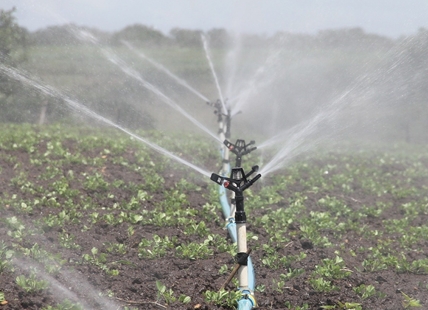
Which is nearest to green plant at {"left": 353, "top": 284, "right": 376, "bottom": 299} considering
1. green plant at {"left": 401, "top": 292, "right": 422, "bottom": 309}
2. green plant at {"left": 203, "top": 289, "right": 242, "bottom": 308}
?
green plant at {"left": 401, "top": 292, "right": 422, "bottom": 309}

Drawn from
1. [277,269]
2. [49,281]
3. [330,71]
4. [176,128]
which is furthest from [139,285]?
[330,71]

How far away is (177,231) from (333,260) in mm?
1757

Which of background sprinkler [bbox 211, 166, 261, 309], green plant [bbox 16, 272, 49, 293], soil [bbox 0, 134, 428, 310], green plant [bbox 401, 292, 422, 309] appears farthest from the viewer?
green plant [bbox 401, 292, 422, 309]

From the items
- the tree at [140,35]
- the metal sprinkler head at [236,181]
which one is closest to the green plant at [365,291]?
the metal sprinkler head at [236,181]

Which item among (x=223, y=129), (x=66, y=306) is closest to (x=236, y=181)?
(x=66, y=306)

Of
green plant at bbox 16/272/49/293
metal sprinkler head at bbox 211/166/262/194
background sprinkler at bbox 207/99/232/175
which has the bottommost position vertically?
green plant at bbox 16/272/49/293

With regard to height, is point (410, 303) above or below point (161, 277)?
below

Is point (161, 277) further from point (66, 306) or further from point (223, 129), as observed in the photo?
point (223, 129)

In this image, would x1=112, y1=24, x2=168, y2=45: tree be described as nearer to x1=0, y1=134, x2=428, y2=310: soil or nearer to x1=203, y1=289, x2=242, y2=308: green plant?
x1=0, y1=134, x2=428, y2=310: soil

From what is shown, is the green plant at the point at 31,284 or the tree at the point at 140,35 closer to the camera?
the green plant at the point at 31,284

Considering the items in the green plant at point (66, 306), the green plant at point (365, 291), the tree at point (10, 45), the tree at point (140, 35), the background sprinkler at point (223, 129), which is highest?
the tree at point (140, 35)

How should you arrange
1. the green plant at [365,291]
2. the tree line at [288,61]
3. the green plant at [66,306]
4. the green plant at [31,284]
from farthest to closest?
the tree line at [288,61] → the green plant at [365,291] → the green plant at [31,284] → the green plant at [66,306]

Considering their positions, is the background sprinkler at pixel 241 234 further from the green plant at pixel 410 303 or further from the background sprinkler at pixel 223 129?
the background sprinkler at pixel 223 129

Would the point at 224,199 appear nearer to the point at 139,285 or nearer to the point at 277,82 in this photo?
the point at 139,285
